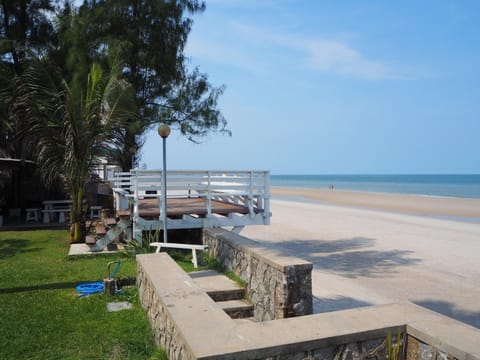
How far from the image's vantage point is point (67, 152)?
952 centimetres

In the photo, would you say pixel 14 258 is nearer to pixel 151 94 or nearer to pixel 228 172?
pixel 228 172

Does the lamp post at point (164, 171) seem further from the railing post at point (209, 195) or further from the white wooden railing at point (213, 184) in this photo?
the railing post at point (209, 195)

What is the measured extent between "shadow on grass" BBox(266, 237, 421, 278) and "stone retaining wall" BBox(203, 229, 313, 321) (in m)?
2.24

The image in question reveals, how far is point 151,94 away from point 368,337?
42.0ft

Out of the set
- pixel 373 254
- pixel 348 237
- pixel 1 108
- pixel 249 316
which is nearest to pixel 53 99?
pixel 1 108

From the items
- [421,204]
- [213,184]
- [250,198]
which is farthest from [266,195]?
[421,204]

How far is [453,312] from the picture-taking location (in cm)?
638

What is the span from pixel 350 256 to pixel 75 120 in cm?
729

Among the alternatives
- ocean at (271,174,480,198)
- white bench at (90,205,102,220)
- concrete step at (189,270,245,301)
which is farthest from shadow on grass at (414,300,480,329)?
ocean at (271,174,480,198)

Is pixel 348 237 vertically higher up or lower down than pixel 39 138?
lower down

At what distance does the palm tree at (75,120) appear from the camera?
9430 mm

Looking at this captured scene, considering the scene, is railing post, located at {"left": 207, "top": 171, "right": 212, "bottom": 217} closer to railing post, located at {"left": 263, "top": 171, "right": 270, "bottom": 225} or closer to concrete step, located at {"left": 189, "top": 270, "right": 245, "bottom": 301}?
railing post, located at {"left": 263, "top": 171, "right": 270, "bottom": 225}

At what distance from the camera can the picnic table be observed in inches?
537

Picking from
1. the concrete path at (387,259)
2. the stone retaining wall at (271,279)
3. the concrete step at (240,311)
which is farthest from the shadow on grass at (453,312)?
the concrete step at (240,311)
